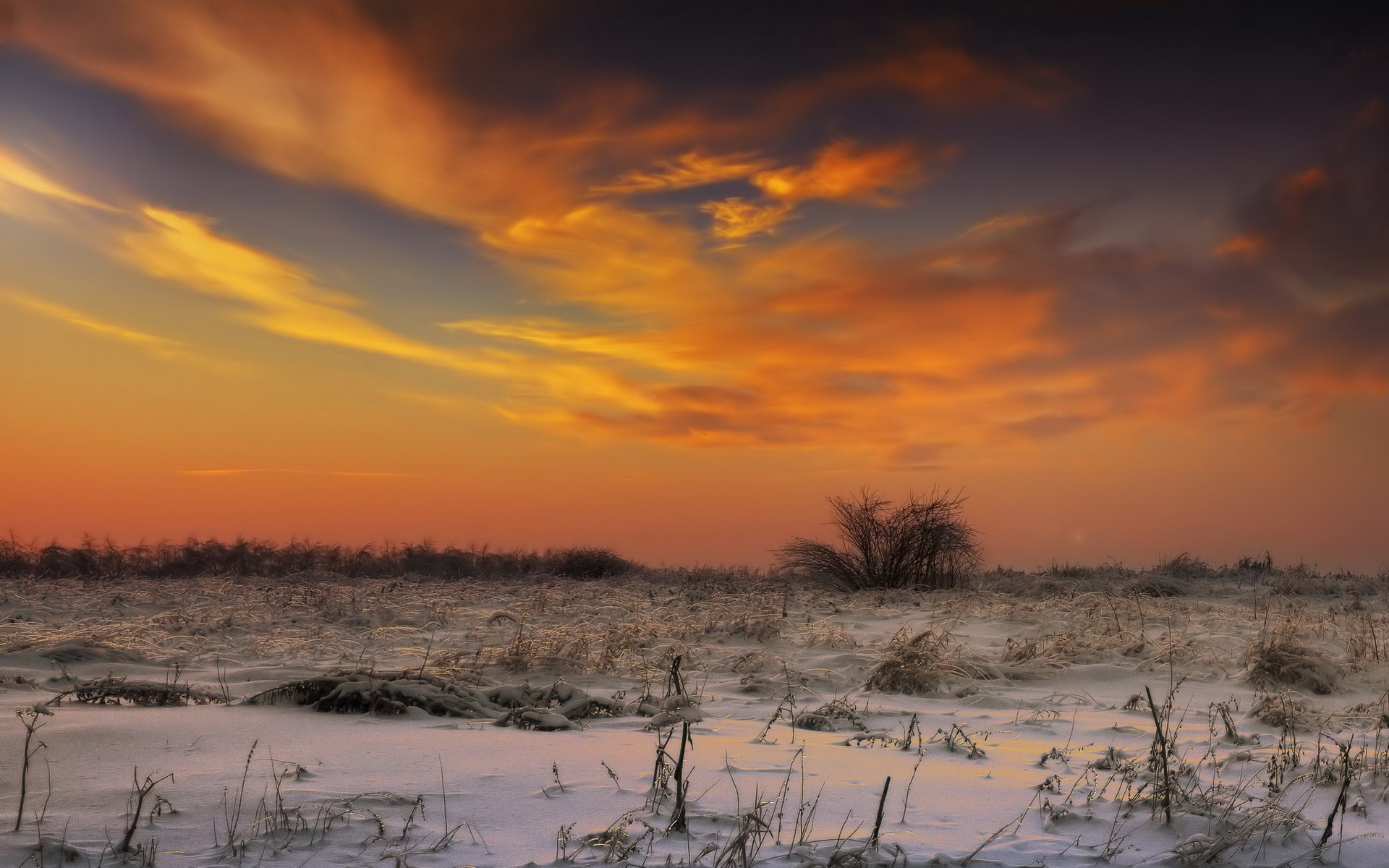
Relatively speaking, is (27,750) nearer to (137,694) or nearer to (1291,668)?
(137,694)

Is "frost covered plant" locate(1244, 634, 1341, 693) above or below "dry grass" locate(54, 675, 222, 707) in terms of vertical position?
above

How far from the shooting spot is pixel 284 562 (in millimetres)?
22312

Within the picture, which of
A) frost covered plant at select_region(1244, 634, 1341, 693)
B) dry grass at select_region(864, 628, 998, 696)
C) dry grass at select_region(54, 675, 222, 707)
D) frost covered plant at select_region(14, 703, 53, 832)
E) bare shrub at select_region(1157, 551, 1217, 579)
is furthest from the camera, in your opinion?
bare shrub at select_region(1157, 551, 1217, 579)

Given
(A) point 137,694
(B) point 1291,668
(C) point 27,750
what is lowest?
(A) point 137,694

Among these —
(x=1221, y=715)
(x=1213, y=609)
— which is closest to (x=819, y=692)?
(x=1221, y=715)

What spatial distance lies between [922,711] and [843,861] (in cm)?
312

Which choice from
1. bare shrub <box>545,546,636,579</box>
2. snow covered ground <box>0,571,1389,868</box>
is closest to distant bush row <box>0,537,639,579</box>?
bare shrub <box>545,546,636,579</box>

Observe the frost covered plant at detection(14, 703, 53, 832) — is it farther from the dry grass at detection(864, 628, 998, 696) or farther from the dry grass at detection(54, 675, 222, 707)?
the dry grass at detection(864, 628, 998, 696)

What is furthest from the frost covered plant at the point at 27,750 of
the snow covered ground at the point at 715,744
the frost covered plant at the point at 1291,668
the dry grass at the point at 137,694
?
the frost covered plant at the point at 1291,668

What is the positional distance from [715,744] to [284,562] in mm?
19804

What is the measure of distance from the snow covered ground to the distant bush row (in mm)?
11052

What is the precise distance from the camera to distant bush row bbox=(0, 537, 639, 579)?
20625 millimetres

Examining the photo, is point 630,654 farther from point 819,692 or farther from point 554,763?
point 554,763

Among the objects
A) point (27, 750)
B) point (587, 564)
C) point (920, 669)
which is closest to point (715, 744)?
point (920, 669)
